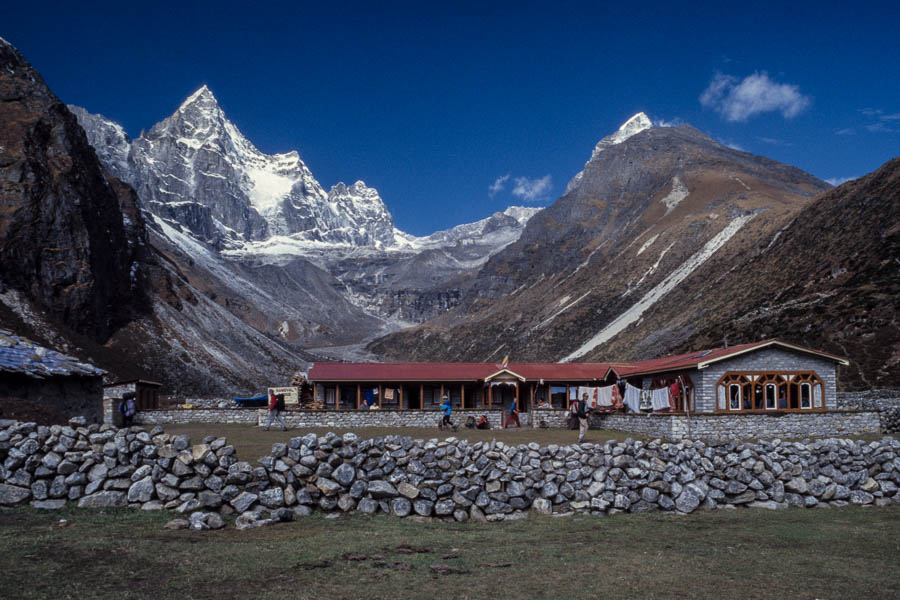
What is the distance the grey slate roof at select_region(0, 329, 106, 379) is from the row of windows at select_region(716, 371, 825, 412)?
2670 centimetres

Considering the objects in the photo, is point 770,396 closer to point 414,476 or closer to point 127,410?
point 414,476

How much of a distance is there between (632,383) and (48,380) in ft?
97.3

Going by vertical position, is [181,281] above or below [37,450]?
above

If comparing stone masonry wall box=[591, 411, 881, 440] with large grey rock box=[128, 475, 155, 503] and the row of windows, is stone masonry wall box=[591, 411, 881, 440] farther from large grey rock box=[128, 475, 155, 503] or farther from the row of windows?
large grey rock box=[128, 475, 155, 503]

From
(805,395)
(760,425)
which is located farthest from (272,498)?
(805,395)

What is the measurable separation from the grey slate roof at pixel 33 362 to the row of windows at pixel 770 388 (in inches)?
1051

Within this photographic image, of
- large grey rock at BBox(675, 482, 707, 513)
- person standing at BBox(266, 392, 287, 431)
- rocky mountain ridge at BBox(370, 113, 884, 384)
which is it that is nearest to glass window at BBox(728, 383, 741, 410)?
large grey rock at BBox(675, 482, 707, 513)

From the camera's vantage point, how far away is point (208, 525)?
41.4 ft

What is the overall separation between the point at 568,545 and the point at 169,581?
686cm

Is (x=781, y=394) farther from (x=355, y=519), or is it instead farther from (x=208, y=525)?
(x=208, y=525)

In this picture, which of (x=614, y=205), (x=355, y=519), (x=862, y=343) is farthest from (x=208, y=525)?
(x=614, y=205)

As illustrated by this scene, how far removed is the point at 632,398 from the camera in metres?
36.3

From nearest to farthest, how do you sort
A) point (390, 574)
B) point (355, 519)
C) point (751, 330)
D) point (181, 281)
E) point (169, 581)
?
point (169, 581), point (390, 574), point (355, 519), point (751, 330), point (181, 281)

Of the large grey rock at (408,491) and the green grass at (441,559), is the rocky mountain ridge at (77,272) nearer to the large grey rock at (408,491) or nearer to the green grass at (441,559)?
the large grey rock at (408,491)
